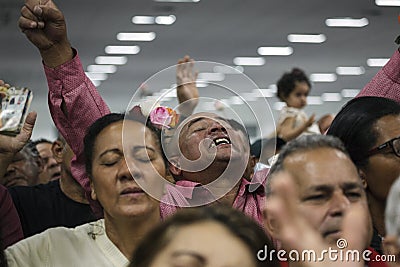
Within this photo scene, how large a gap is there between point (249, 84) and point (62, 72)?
53 centimetres

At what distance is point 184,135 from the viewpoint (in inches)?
89.4

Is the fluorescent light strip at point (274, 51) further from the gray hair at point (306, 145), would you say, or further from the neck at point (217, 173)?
the gray hair at point (306, 145)

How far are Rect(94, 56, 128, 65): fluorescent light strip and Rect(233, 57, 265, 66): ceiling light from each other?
155 cm

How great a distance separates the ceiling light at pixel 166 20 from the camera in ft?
31.1

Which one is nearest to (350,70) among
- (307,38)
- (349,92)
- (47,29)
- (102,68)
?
(307,38)

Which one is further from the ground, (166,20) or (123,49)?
(166,20)

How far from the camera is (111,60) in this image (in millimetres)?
12195

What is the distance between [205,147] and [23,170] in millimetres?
1370

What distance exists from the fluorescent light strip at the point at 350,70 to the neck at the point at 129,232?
11216 mm

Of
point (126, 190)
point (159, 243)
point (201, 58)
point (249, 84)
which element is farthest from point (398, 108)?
point (201, 58)

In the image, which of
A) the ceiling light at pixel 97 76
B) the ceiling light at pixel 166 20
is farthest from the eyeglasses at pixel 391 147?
the ceiling light at pixel 97 76

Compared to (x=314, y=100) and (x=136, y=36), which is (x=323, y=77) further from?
(x=136, y=36)

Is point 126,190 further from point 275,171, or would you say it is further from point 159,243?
point 159,243

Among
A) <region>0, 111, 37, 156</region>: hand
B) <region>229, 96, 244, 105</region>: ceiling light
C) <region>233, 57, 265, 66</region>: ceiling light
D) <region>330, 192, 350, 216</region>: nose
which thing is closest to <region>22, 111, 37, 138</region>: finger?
<region>0, 111, 37, 156</region>: hand
